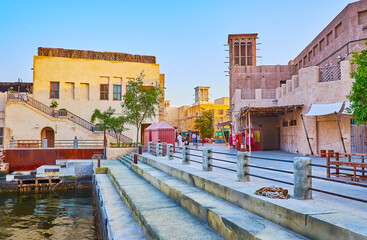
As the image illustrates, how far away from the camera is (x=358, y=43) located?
67.4ft

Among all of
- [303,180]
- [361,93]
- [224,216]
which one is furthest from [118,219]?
[361,93]

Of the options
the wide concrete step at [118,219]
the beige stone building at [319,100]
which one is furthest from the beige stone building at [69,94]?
the wide concrete step at [118,219]

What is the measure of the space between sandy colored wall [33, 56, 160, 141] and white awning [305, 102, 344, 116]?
60.7 ft

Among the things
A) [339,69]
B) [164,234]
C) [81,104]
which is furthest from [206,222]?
[81,104]

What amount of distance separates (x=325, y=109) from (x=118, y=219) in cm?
1256

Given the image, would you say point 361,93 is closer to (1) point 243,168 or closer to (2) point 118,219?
(1) point 243,168

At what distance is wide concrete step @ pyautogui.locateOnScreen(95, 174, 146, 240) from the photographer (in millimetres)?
6773

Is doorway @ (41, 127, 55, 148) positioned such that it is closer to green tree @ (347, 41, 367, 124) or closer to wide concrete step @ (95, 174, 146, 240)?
wide concrete step @ (95, 174, 146, 240)

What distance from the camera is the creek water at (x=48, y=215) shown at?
12.0 meters

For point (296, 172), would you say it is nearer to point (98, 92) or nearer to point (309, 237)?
point (309, 237)

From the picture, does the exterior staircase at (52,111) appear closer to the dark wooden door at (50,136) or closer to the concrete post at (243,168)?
the dark wooden door at (50,136)

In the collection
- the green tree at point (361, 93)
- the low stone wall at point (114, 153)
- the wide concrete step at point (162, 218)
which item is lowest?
the wide concrete step at point (162, 218)

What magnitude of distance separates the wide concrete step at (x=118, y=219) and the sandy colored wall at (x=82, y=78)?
2079 cm

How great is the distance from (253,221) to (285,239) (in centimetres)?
87
